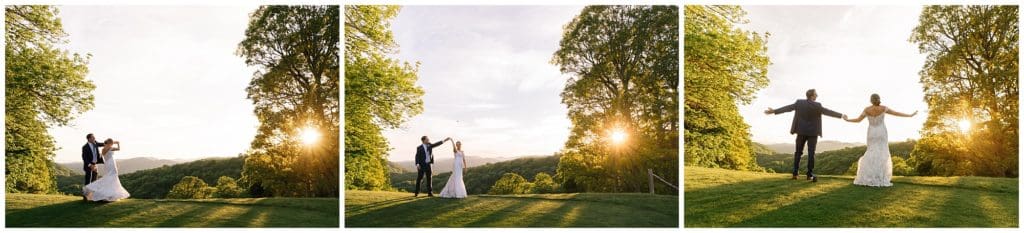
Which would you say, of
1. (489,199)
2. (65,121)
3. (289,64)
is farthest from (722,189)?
(65,121)

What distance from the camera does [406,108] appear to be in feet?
36.2

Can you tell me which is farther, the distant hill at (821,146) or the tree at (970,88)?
the tree at (970,88)

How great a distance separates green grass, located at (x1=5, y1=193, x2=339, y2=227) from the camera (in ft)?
29.7

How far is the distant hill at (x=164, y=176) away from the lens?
1102cm

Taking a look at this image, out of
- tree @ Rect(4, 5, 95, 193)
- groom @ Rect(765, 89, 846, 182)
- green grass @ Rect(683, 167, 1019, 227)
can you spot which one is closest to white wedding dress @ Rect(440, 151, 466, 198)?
green grass @ Rect(683, 167, 1019, 227)

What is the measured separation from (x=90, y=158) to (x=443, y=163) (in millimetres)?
5833

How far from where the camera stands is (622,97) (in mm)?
11617

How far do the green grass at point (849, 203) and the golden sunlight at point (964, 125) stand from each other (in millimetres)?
3026

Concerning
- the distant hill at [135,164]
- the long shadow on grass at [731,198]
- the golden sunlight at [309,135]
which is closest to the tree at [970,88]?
the long shadow on grass at [731,198]

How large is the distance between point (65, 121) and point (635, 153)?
10651 millimetres

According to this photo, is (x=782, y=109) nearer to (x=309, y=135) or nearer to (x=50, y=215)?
(x=309, y=135)

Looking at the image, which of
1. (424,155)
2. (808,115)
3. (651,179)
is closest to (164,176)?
(424,155)

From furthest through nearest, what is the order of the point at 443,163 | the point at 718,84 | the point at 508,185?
the point at 718,84, the point at 508,185, the point at 443,163

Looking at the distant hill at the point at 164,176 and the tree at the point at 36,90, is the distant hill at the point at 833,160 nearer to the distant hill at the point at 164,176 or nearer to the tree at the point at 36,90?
the distant hill at the point at 164,176
